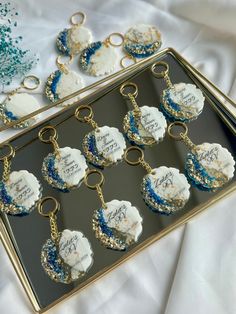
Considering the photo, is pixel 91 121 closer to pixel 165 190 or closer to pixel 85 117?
pixel 85 117

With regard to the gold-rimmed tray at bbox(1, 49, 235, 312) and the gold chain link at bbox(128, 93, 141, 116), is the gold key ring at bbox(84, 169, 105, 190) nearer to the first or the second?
the gold-rimmed tray at bbox(1, 49, 235, 312)

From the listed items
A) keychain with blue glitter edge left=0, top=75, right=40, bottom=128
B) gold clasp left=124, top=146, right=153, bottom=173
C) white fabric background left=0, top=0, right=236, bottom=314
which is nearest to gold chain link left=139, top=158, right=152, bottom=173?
gold clasp left=124, top=146, right=153, bottom=173

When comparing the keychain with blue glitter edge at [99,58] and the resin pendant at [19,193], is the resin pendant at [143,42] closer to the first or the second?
the keychain with blue glitter edge at [99,58]

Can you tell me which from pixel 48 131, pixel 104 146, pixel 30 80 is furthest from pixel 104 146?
pixel 30 80

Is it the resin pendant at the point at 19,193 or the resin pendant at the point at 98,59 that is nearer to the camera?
the resin pendant at the point at 19,193

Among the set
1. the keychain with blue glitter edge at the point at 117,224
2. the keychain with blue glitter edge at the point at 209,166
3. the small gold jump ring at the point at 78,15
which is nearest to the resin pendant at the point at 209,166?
the keychain with blue glitter edge at the point at 209,166

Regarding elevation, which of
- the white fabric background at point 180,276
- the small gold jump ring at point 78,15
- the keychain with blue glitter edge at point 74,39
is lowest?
the white fabric background at point 180,276

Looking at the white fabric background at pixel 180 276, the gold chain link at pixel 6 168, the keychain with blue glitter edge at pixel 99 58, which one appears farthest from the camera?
the keychain with blue glitter edge at pixel 99 58
